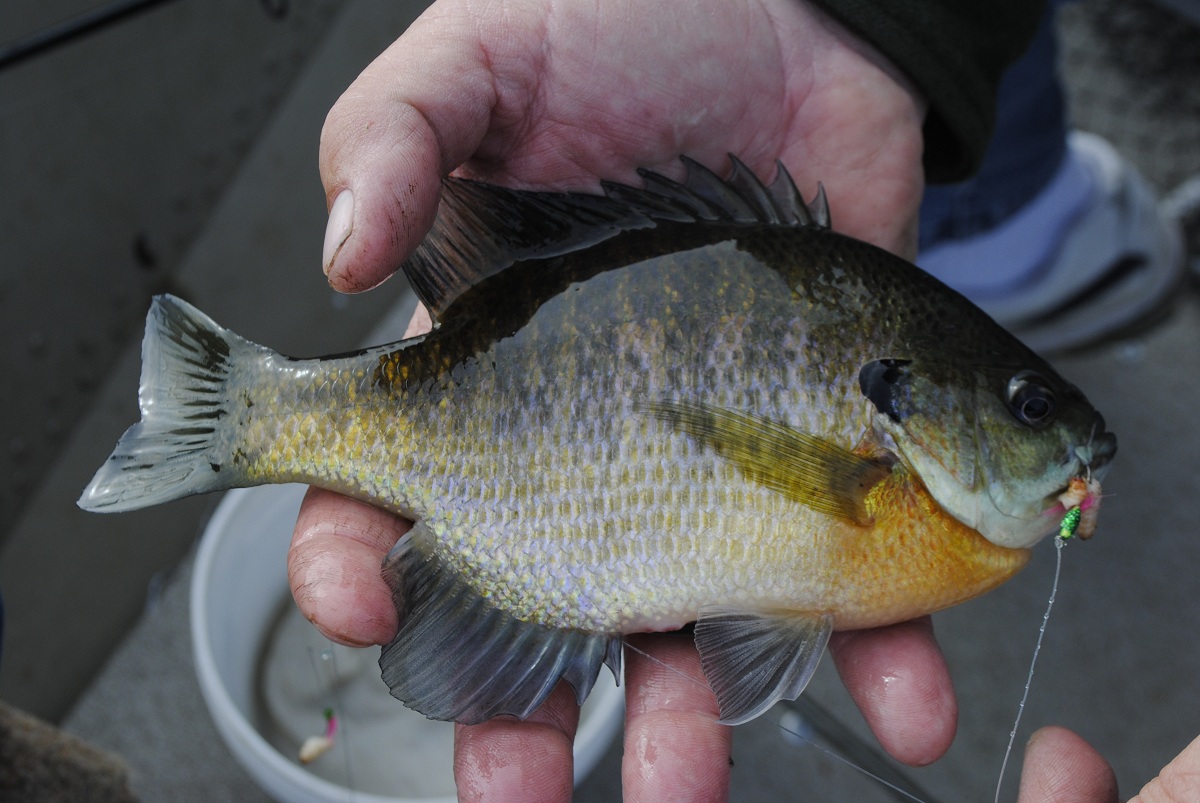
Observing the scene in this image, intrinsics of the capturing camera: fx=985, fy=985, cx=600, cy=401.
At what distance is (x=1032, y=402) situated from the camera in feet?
4.17

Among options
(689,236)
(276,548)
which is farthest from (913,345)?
(276,548)

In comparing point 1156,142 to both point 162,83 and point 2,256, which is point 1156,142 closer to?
point 162,83

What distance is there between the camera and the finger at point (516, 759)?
129cm

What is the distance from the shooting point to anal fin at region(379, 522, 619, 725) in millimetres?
1314

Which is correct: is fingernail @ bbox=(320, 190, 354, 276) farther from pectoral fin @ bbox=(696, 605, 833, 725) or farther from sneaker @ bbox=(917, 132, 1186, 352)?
sneaker @ bbox=(917, 132, 1186, 352)

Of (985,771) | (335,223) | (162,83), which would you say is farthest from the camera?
(162,83)

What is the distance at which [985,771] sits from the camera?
7.20 ft

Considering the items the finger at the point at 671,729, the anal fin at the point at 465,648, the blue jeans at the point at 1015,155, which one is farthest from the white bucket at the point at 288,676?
the blue jeans at the point at 1015,155

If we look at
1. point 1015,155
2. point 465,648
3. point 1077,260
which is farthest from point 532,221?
point 1077,260

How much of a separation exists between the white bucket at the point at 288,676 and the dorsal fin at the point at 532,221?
3.12 feet

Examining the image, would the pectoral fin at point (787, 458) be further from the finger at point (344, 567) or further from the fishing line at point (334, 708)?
the fishing line at point (334, 708)

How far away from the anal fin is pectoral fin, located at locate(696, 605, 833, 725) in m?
0.15

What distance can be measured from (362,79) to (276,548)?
1.28 m

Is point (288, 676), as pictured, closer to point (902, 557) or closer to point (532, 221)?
point (532, 221)
